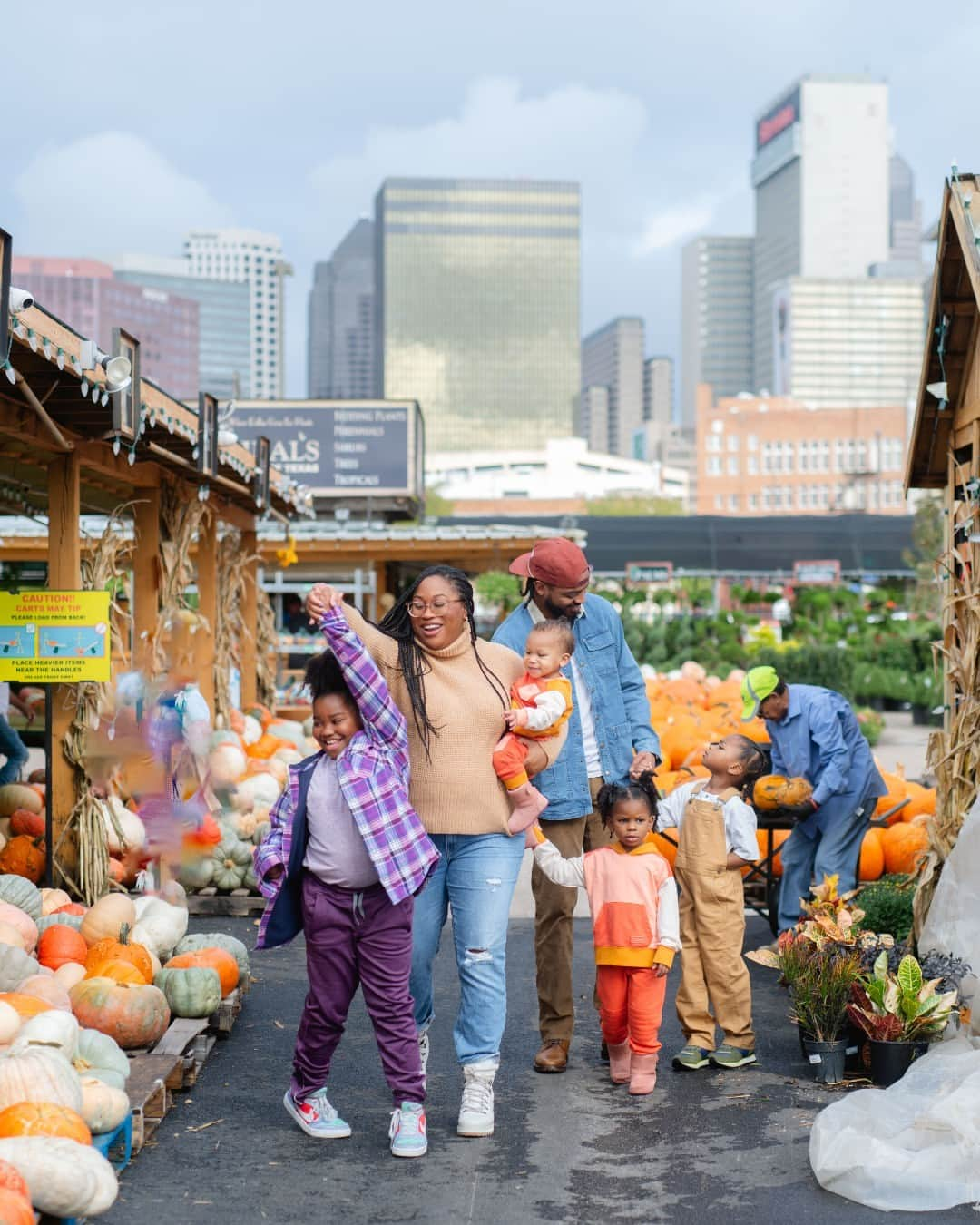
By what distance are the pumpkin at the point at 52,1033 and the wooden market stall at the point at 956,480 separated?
342cm

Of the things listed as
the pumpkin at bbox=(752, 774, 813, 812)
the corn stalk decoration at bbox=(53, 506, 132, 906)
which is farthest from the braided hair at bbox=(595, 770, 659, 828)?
the corn stalk decoration at bbox=(53, 506, 132, 906)

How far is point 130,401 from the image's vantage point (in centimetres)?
743

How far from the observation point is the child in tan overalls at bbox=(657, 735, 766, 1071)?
5465mm

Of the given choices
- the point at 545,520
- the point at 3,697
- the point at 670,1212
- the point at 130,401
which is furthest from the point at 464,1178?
the point at 545,520

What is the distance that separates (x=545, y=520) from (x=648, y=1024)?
36123mm

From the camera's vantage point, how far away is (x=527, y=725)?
4.56 m

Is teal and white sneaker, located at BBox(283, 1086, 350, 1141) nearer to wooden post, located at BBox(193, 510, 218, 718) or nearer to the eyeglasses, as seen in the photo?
the eyeglasses

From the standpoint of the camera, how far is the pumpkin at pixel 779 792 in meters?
7.26

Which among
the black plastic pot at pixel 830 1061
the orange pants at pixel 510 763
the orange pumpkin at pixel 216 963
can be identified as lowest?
the black plastic pot at pixel 830 1061

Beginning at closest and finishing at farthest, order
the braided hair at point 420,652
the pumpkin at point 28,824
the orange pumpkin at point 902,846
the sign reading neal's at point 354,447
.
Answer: the braided hair at point 420,652, the pumpkin at point 28,824, the orange pumpkin at point 902,846, the sign reading neal's at point 354,447

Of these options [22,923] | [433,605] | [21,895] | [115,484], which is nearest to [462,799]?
[433,605]

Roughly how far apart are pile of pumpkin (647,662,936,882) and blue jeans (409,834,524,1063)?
242 cm

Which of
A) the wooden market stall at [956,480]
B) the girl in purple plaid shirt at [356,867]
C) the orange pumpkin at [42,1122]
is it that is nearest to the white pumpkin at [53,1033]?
the orange pumpkin at [42,1122]

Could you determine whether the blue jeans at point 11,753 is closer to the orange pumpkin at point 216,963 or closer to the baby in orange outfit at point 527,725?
the orange pumpkin at point 216,963
